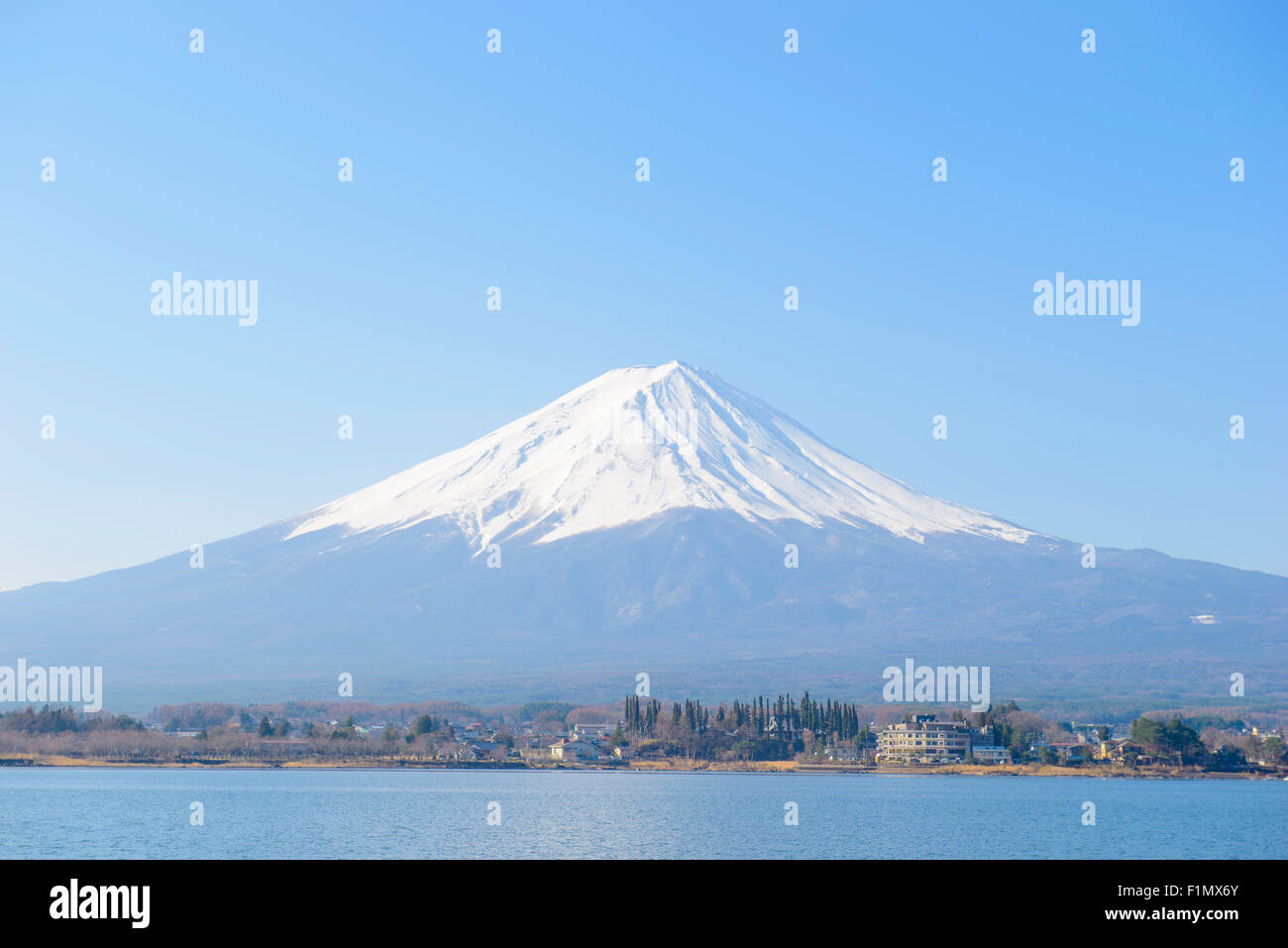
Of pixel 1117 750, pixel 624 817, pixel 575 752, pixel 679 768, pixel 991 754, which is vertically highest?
pixel 624 817

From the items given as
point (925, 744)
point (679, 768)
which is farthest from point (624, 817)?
point (925, 744)

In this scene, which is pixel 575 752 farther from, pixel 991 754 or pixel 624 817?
pixel 624 817

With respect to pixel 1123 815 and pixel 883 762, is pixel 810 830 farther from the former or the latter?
pixel 883 762

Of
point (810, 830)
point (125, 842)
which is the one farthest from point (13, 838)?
point (810, 830)

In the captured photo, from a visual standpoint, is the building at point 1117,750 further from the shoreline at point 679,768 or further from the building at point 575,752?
the building at point 575,752

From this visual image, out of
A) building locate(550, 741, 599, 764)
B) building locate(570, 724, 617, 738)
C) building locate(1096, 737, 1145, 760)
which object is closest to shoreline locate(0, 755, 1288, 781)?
building locate(550, 741, 599, 764)

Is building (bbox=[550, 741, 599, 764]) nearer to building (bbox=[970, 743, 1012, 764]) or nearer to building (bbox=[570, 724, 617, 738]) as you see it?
building (bbox=[570, 724, 617, 738])
